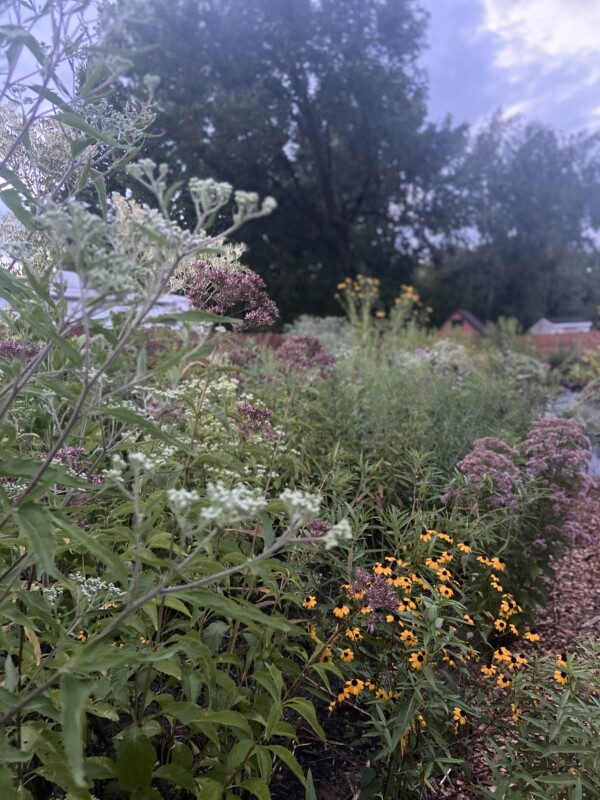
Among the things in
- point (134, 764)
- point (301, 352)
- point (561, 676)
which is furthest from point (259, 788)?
point (301, 352)

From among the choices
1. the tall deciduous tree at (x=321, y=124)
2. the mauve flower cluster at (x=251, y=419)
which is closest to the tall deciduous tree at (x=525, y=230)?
the tall deciduous tree at (x=321, y=124)

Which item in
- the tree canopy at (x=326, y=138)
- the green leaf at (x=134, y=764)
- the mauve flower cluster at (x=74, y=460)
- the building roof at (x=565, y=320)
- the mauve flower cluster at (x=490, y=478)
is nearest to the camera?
the green leaf at (x=134, y=764)

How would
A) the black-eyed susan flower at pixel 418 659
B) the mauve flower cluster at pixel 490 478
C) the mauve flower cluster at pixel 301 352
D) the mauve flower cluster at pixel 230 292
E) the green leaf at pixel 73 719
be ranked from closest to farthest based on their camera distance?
1. the green leaf at pixel 73 719
2. the mauve flower cluster at pixel 230 292
3. the black-eyed susan flower at pixel 418 659
4. the mauve flower cluster at pixel 490 478
5. the mauve flower cluster at pixel 301 352

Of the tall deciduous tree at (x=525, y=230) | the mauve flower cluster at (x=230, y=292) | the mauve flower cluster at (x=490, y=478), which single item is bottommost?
the mauve flower cluster at (x=490, y=478)

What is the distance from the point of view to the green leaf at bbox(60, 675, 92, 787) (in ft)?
3.10

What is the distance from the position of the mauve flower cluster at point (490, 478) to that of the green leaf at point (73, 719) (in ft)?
6.71

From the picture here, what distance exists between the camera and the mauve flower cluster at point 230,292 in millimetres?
1874

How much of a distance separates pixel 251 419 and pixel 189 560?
1316mm

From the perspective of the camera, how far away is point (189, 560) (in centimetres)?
105

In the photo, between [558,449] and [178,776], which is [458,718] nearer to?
[178,776]

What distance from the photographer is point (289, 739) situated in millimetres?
2145

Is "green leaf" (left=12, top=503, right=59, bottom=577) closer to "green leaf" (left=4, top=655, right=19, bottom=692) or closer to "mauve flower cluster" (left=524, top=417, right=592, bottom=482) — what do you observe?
"green leaf" (left=4, top=655, right=19, bottom=692)

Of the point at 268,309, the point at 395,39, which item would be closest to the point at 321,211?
the point at 395,39

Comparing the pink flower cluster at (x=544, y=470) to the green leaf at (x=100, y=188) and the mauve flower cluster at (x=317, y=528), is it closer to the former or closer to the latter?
the mauve flower cluster at (x=317, y=528)
